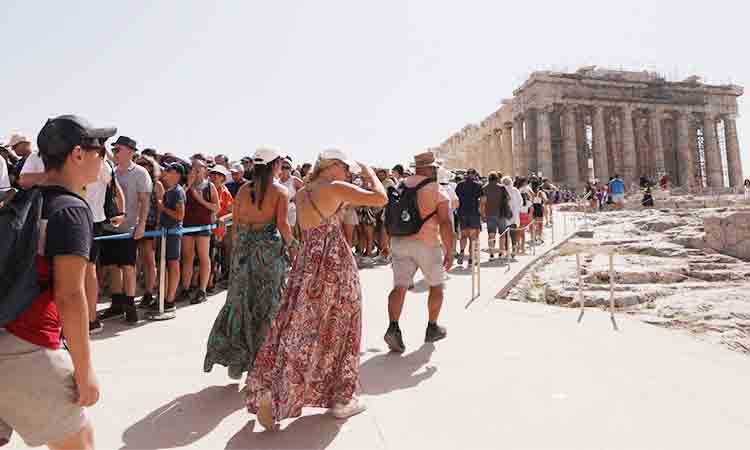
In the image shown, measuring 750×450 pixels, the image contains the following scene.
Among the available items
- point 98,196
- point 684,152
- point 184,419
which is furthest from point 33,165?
point 684,152

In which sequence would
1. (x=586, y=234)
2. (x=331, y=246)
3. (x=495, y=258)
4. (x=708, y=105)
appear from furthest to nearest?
1. (x=708, y=105)
2. (x=586, y=234)
3. (x=495, y=258)
4. (x=331, y=246)

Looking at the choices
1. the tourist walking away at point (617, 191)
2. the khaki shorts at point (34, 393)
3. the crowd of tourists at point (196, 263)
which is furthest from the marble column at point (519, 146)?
the khaki shorts at point (34, 393)

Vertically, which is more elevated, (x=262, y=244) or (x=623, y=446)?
(x=262, y=244)

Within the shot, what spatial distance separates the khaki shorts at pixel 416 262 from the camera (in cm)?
512

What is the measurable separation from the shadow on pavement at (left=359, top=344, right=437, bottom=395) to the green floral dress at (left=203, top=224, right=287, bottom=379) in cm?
97

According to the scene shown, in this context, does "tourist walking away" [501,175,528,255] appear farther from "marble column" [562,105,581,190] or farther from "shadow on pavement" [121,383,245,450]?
"marble column" [562,105,581,190]

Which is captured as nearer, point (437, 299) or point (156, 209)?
point (437, 299)

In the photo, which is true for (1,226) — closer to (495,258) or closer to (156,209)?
(156,209)

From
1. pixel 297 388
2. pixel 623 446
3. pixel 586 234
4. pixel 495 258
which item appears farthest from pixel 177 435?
pixel 586 234

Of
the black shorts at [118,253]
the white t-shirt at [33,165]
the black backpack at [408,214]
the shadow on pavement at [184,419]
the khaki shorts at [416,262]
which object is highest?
the white t-shirt at [33,165]

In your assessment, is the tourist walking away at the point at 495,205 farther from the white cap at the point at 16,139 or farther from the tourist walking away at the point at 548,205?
the white cap at the point at 16,139

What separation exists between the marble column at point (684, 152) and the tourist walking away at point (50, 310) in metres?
59.8

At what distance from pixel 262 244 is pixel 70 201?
92.8 inches

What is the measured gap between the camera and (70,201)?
5.87 ft
